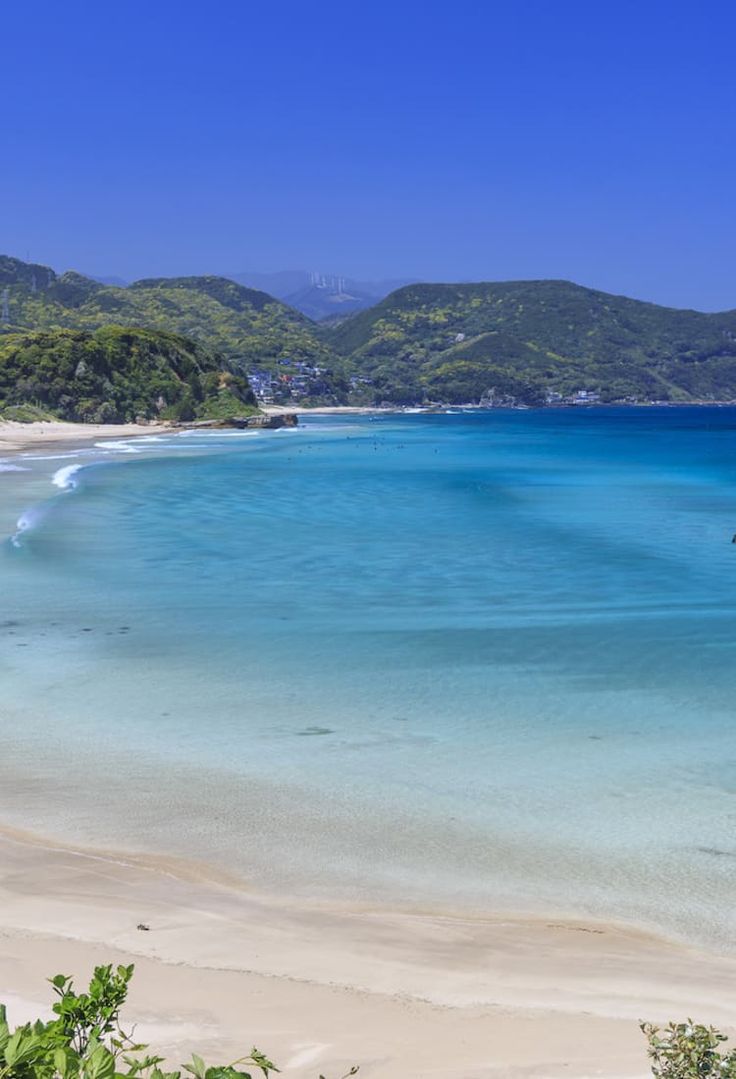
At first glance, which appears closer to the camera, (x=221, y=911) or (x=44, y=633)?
(x=221, y=911)

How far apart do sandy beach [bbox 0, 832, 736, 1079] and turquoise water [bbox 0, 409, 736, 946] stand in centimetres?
77

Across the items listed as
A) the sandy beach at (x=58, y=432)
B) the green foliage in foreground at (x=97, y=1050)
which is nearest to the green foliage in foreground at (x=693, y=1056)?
the green foliage in foreground at (x=97, y=1050)

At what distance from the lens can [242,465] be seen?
77.3m

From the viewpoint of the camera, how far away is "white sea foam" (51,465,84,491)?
178ft

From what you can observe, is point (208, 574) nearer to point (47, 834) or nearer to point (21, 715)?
point (21, 715)

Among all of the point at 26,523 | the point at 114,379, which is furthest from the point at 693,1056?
the point at 114,379

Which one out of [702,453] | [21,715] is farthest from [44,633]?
[702,453]

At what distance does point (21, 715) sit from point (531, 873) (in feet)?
28.6

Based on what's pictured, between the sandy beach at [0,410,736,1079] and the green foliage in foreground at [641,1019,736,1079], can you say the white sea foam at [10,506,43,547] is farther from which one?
the green foliage in foreground at [641,1019,736,1079]

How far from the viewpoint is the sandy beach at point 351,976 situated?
761 centimetres

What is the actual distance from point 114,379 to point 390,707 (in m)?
128

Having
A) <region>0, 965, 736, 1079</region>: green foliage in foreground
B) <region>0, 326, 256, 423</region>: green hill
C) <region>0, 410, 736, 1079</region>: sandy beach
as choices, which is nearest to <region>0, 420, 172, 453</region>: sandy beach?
<region>0, 326, 256, 423</region>: green hill

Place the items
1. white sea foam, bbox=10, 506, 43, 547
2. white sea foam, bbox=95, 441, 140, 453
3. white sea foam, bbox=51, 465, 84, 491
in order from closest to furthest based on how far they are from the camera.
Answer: white sea foam, bbox=10, 506, 43, 547 → white sea foam, bbox=51, 465, 84, 491 → white sea foam, bbox=95, 441, 140, 453

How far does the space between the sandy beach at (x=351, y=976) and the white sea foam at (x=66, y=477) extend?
147 feet
